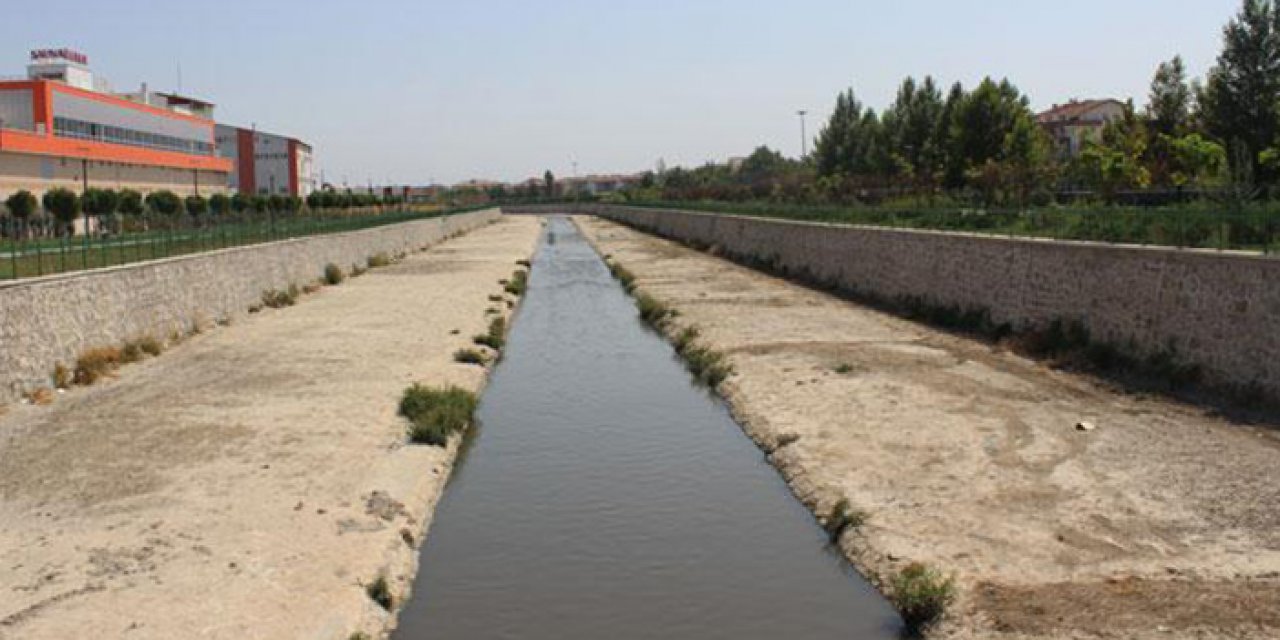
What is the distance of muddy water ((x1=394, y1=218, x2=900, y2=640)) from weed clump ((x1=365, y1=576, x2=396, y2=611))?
214 mm

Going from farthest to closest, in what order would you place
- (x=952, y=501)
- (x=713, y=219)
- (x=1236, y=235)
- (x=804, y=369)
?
(x=713, y=219) < (x=804, y=369) < (x=1236, y=235) < (x=952, y=501)

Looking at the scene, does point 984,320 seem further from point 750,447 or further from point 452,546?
point 452,546

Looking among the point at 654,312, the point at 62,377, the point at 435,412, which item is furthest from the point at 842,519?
the point at 654,312

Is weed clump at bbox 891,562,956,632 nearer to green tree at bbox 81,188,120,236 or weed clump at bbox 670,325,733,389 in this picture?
weed clump at bbox 670,325,733,389

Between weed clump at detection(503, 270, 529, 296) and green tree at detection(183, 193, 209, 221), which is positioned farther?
green tree at detection(183, 193, 209, 221)

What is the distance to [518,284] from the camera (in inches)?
1994

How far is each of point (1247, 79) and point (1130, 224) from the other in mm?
35749

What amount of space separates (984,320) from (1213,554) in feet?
55.4

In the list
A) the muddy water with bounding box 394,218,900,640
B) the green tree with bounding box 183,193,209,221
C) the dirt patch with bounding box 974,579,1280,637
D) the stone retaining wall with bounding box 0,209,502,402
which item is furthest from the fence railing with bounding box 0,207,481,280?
the green tree with bounding box 183,193,209,221

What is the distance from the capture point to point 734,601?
11414mm

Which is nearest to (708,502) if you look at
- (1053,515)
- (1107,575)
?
(1053,515)

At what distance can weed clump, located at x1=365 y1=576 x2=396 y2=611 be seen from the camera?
11000 millimetres

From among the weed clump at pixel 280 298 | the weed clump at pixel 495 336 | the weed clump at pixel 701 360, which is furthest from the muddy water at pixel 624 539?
the weed clump at pixel 280 298

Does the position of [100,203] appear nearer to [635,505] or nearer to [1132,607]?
[635,505]
